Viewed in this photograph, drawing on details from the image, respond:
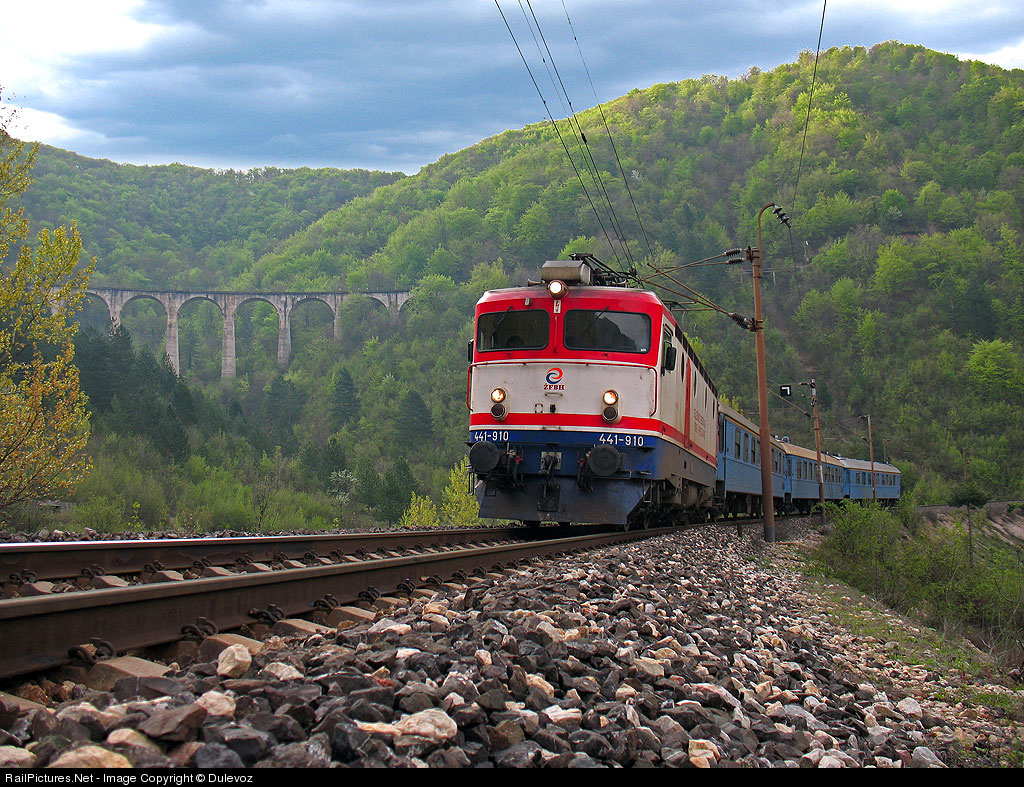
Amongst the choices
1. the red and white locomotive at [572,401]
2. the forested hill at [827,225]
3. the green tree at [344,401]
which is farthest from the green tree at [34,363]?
the green tree at [344,401]

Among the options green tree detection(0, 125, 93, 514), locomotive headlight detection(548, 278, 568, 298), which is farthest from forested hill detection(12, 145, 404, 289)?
locomotive headlight detection(548, 278, 568, 298)

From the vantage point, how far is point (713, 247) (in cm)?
11756

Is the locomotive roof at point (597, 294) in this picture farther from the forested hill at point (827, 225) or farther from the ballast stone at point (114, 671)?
the forested hill at point (827, 225)

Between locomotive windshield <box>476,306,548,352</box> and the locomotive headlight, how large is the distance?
31 cm

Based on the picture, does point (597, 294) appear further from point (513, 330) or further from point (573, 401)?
point (573, 401)

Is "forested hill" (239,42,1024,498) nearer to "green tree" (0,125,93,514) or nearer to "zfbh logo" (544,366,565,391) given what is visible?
"zfbh logo" (544,366,565,391)

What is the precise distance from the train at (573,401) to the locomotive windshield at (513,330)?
2 centimetres

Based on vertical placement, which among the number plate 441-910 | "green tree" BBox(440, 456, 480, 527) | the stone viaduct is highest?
the stone viaduct

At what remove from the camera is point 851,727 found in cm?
433

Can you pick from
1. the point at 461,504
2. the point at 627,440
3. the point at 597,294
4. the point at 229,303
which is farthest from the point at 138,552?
the point at 229,303

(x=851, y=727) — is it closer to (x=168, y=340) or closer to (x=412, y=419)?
(x=412, y=419)

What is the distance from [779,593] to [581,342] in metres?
4.35

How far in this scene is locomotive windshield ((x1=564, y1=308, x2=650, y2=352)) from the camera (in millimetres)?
11688

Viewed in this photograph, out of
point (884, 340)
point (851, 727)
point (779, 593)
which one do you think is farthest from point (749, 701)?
point (884, 340)
